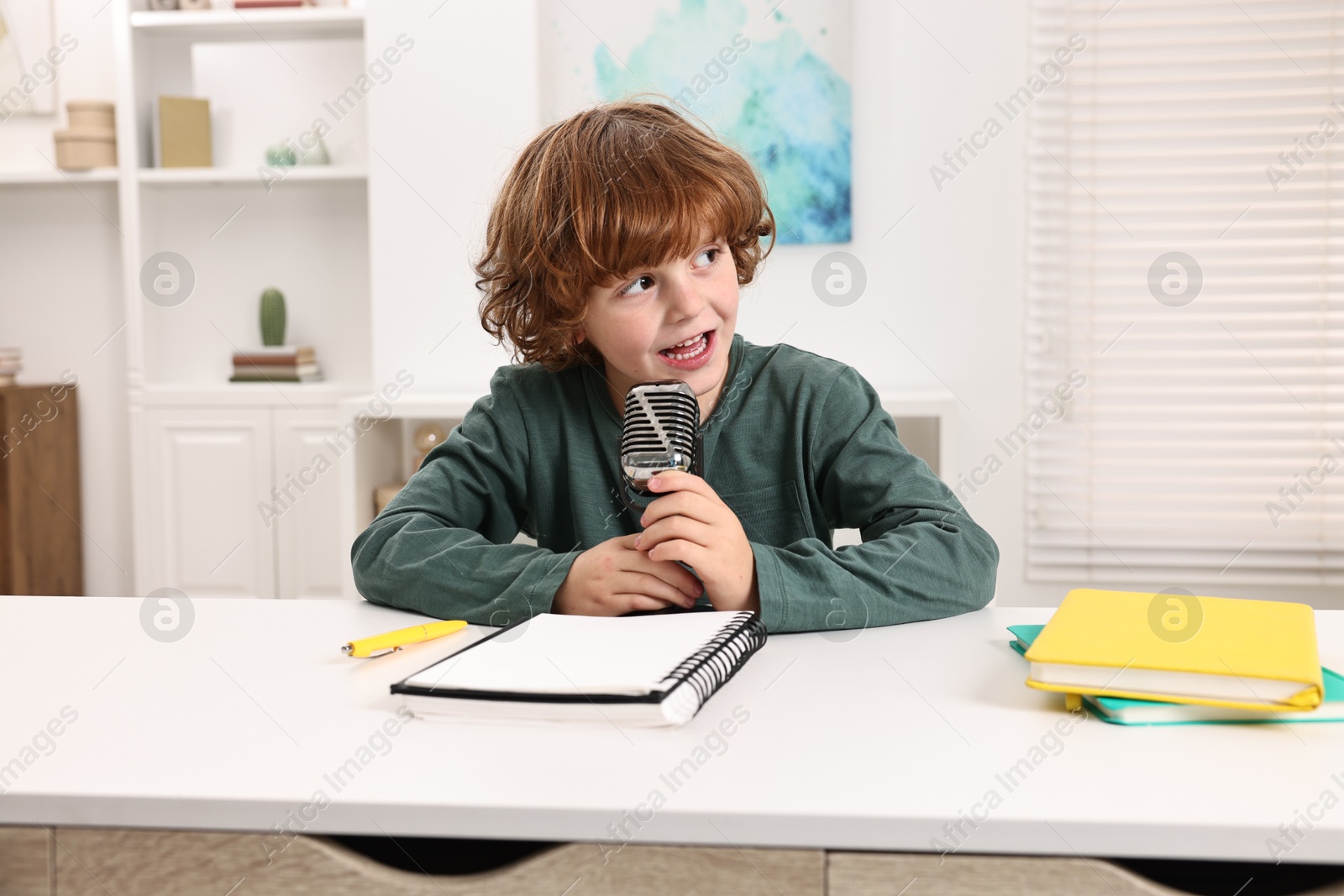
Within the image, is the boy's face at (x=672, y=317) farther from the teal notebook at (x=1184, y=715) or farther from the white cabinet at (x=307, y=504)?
the white cabinet at (x=307, y=504)

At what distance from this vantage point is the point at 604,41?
2.72 metres

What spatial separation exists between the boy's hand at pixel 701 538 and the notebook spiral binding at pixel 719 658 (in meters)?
0.06

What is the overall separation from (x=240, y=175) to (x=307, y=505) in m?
0.92

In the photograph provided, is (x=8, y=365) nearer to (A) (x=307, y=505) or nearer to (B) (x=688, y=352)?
(A) (x=307, y=505)

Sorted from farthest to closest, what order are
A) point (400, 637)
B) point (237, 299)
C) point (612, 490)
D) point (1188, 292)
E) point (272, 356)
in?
1. point (237, 299)
2. point (272, 356)
3. point (1188, 292)
4. point (612, 490)
5. point (400, 637)

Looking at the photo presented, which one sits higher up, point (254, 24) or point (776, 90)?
point (254, 24)

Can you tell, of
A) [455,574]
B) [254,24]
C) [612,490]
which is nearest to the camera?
[455,574]

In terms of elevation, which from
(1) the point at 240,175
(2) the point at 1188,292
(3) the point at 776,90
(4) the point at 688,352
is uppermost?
(3) the point at 776,90

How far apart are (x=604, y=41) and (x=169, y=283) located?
1443mm

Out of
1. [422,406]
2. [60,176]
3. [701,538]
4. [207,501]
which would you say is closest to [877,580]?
[701,538]

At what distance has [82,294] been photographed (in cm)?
317

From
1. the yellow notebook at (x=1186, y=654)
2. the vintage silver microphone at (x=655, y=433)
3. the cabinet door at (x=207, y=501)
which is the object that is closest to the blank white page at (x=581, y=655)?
the vintage silver microphone at (x=655, y=433)

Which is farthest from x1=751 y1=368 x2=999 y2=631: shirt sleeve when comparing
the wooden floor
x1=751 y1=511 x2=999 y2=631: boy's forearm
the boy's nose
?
the wooden floor

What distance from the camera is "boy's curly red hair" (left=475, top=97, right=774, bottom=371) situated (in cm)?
110
